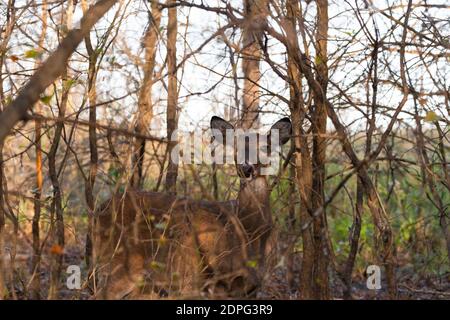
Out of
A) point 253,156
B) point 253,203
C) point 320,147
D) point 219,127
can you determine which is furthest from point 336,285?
point 320,147

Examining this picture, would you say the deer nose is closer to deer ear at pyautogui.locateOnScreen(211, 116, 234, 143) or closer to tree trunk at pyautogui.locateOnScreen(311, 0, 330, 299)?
deer ear at pyautogui.locateOnScreen(211, 116, 234, 143)

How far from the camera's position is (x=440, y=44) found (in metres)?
5.61

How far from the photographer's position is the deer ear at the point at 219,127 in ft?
22.3

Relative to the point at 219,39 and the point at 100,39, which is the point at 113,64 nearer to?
the point at 100,39

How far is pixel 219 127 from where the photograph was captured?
270 inches

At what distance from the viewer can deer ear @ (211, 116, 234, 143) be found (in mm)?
6808

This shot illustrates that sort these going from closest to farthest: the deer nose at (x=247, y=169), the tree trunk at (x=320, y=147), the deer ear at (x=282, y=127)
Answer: the tree trunk at (x=320, y=147)
the deer ear at (x=282, y=127)
the deer nose at (x=247, y=169)

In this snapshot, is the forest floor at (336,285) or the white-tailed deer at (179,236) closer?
the white-tailed deer at (179,236)

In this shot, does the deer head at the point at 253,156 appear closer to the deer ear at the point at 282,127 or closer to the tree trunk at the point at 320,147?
the deer ear at the point at 282,127

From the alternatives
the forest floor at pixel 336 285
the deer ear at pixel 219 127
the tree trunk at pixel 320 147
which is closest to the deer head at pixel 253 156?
the deer ear at pixel 219 127

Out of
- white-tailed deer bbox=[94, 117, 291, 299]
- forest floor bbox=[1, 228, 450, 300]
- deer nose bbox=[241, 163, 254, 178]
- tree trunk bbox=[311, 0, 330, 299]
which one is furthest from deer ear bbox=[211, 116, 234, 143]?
forest floor bbox=[1, 228, 450, 300]

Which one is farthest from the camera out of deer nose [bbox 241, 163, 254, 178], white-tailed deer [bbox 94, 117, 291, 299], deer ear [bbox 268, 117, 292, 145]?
deer nose [bbox 241, 163, 254, 178]
